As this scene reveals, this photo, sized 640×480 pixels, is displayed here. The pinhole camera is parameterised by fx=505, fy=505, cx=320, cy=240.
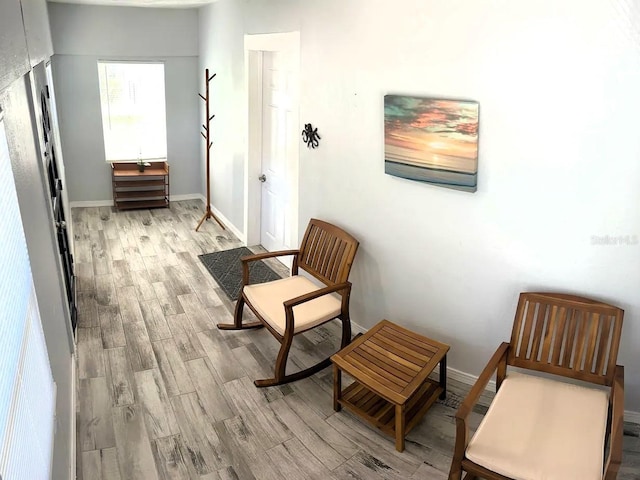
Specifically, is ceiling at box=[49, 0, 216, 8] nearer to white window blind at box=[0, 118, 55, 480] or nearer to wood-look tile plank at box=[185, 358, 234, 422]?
wood-look tile plank at box=[185, 358, 234, 422]

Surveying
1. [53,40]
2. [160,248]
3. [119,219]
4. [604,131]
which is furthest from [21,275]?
[53,40]

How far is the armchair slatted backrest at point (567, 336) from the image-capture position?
7.96 feet

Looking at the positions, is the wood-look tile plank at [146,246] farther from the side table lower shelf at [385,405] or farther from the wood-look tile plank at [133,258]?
the side table lower shelf at [385,405]

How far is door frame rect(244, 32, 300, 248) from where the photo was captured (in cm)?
416

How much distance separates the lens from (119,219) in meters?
6.27

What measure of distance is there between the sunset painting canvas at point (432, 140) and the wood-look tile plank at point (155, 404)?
1962 millimetres

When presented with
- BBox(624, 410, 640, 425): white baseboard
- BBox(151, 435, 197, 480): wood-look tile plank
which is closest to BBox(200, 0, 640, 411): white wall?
BBox(624, 410, 640, 425): white baseboard

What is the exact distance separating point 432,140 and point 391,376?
4.37 feet

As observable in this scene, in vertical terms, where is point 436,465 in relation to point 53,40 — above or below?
below

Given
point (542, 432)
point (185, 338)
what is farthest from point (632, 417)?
point (185, 338)

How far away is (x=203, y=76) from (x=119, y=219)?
6.90ft

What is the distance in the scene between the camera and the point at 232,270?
15.8ft

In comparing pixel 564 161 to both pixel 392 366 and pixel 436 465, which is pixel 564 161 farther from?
pixel 436 465

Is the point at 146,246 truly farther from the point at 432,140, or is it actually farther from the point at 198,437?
the point at 432,140
